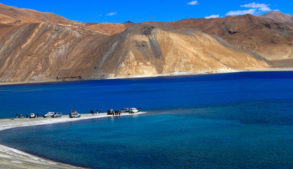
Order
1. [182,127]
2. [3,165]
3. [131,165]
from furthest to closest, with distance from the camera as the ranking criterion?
1. [182,127]
2. [131,165]
3. [3,165]

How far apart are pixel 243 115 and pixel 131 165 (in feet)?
96.9

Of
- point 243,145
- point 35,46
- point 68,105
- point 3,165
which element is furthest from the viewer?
point 35,46

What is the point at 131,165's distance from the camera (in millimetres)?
31500

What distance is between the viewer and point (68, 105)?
8369 centimetres

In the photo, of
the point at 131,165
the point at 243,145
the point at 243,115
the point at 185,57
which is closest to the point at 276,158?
the point at 243,145

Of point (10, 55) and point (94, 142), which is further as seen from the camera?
point (10, 55)

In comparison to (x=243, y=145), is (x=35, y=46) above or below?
above

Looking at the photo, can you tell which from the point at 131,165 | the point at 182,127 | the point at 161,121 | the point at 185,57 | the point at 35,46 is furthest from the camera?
the point at 35,46

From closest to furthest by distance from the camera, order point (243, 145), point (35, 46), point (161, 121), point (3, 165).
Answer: point (3, 165) → point (243, 145) → point (161, 121) → point (35, 46)

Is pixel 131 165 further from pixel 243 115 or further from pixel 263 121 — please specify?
pixel 243 115

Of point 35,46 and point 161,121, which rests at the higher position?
A: point 35,46

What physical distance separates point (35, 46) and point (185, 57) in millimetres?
72970

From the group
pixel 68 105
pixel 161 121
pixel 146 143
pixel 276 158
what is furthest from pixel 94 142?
pixel 68 105

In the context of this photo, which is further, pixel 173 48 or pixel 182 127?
pixel 173 48
